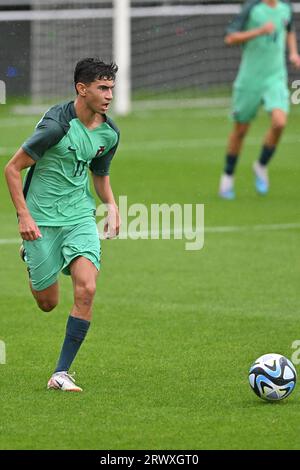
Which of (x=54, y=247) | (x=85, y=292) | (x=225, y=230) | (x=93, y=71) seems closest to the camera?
(x=85, y=292)

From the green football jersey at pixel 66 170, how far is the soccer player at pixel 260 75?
26.2 feet

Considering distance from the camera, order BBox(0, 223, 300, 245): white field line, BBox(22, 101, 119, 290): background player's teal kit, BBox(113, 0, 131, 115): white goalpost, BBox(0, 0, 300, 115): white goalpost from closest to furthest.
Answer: BBox(22, 101, 119, 290): background player's teal kit → BBox(0, 223, 300, 245): white field line → BBox(113, 0, 131, 115): white goalpost → BBox(0, 0, 300, 115): white goalpost

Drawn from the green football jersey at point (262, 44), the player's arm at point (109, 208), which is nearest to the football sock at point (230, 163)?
the green football jersey at point (262, 44)

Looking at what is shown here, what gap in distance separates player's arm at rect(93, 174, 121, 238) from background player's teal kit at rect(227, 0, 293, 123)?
7.88m

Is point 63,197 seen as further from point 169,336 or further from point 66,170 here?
point 169,336

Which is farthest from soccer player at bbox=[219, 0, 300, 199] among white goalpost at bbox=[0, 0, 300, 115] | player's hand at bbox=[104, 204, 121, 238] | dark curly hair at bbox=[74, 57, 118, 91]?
dark curly hair at bbox=[74, 57, 118, 91]

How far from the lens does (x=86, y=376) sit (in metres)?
8.57

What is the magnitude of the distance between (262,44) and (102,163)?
8.63 metres

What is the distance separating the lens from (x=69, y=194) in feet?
28.1

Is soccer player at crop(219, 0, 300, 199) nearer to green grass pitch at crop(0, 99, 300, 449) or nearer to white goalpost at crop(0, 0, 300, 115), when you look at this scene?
green grass pitch at crop(0, 99, 300, 449)

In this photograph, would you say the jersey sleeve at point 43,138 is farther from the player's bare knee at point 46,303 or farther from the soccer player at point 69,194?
the player's bare knee at point 46,303

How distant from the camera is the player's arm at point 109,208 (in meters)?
8.61

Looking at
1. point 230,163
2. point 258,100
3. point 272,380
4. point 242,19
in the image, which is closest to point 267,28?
point 242,19

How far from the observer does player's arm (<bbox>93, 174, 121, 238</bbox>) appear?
8.61 metres
